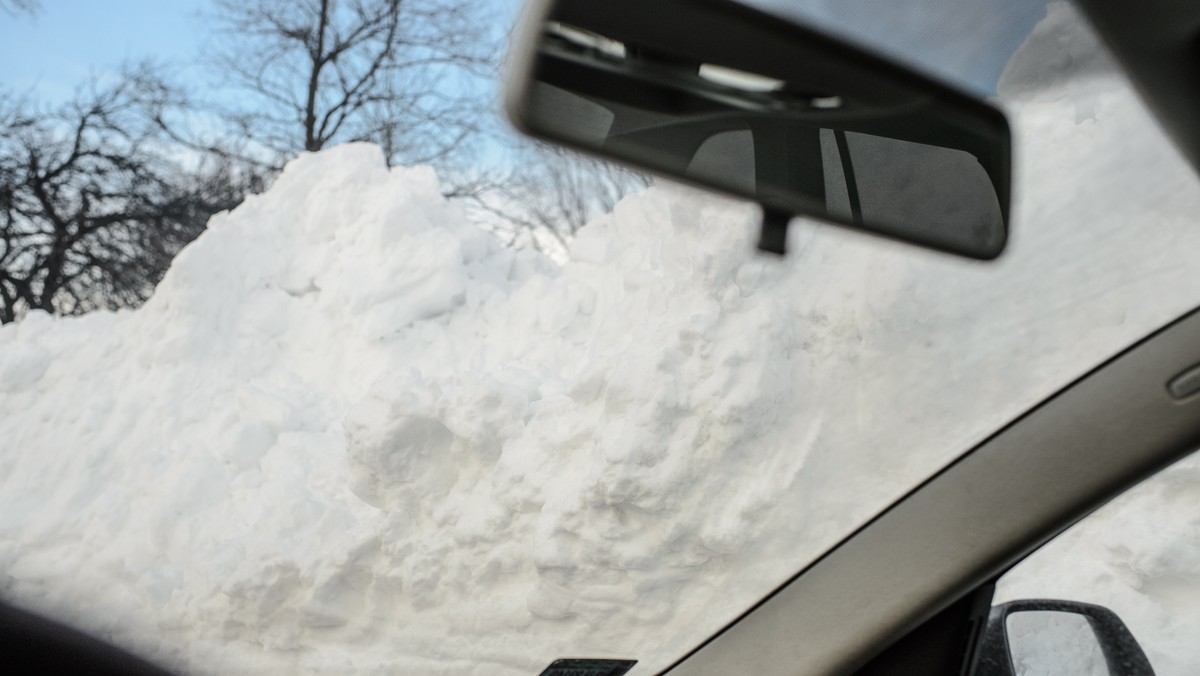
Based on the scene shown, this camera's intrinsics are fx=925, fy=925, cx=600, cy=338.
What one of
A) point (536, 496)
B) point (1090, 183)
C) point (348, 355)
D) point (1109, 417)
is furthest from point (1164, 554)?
point (348, 355)

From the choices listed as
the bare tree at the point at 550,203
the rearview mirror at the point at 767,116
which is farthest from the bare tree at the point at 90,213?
the rearview mirror at the point at 767,116

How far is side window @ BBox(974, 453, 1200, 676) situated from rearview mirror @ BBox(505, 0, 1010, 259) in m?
0.52

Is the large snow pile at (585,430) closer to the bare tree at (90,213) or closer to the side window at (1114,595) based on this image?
the side window at (1114,595)

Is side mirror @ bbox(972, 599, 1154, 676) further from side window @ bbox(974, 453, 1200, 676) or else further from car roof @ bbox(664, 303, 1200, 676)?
car roof @ bbox(664, 303, 1200, 676)

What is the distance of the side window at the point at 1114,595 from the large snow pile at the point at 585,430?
56 centimetres

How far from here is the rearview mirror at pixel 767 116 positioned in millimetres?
1378

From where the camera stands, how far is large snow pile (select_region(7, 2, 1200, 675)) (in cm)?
289

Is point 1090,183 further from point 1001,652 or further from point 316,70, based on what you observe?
point 316,70

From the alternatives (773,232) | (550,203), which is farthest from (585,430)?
(550,203)

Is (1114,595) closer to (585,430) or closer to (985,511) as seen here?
(985,511)

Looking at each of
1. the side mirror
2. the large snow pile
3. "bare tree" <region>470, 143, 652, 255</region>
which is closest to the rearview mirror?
the large snow pile

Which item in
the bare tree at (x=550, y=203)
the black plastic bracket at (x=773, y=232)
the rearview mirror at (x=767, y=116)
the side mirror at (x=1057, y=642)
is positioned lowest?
the side mirror at (x=1057, y=642)

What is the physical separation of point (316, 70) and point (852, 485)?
510 inches

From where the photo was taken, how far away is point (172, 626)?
4.24 meters
